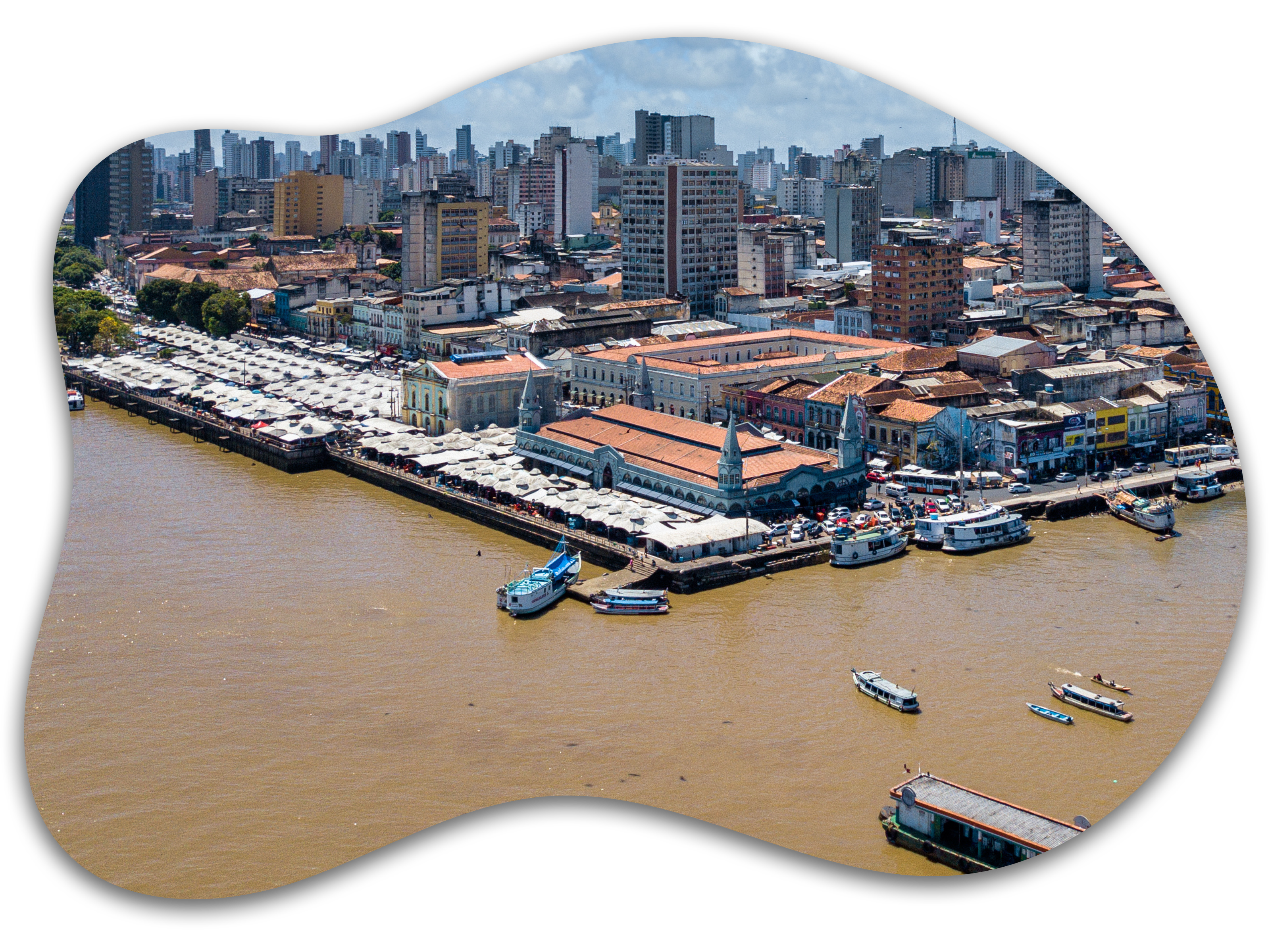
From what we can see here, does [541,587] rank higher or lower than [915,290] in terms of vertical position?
lower

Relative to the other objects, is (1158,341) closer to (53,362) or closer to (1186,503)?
(1186,503)

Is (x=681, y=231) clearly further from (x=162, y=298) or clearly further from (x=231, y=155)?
(x=231, y=155)

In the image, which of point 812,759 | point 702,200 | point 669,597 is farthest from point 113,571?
point 702,200

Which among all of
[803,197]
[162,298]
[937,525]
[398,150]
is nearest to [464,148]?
[398,150]

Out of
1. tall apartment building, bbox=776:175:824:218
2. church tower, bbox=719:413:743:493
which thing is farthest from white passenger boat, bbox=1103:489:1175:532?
tall apartment building, bbox=776:175:824:218

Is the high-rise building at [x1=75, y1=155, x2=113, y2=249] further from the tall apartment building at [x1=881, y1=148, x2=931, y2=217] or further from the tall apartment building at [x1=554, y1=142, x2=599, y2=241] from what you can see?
the tall apartment building at [x1=881, y1=148, x2=931, y2=217]

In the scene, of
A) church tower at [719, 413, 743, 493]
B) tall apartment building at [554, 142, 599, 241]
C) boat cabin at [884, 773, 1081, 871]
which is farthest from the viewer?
tall apartment building at [554, 142, 599, 241]
